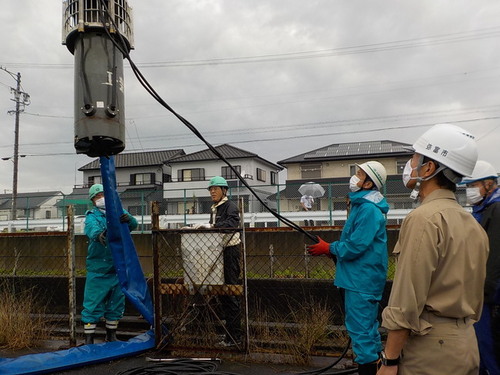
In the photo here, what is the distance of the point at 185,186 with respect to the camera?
129 ft

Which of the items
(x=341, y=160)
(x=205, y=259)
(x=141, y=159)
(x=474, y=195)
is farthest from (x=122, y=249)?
(x=141, y=159)

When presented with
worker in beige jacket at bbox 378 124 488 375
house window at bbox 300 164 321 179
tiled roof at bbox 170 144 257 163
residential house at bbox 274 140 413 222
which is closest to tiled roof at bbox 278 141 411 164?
residential house at bbox 274 140 413 222

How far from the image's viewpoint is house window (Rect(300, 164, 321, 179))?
34.5 meters

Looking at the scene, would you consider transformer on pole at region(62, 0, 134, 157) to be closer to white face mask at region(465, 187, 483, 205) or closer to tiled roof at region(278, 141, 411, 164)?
white face mask at region(465, 187, 483, 205)

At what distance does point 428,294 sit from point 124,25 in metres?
3.64

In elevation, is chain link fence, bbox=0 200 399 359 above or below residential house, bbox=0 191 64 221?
below

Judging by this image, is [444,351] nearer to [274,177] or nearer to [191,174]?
[191,174]

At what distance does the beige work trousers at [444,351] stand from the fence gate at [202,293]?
2.90 metres

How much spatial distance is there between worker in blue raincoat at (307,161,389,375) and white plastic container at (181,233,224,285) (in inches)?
66.1

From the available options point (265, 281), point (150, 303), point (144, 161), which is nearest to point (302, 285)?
point (265, 281)

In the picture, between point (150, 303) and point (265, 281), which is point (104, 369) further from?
point (265, 281)

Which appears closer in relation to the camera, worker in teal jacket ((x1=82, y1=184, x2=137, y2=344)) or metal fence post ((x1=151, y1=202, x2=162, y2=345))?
metal fence post ((x1=151, y1=202, x2=162, y2=345))

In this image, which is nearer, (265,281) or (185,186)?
(265,281)

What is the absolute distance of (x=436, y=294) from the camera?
1.78 m
